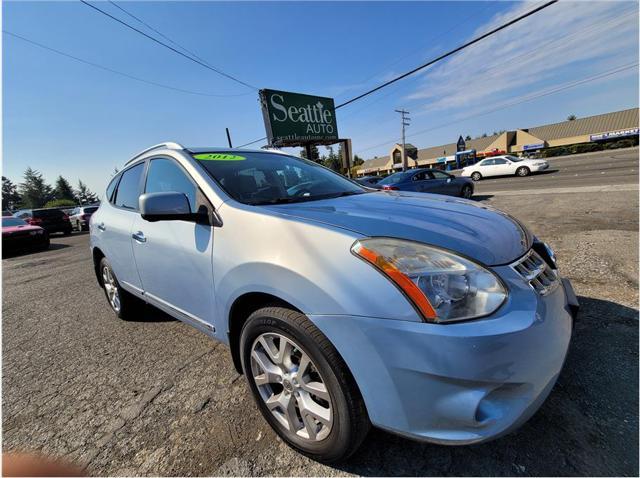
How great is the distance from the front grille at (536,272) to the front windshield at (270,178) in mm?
1301

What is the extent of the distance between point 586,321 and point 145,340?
3.90m

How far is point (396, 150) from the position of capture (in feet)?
241

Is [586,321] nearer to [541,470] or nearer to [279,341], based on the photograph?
[541,470]

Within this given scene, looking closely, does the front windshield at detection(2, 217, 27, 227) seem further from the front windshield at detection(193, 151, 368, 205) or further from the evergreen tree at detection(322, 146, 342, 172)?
the evergreen tree at detection(322, 146, 342, 172)

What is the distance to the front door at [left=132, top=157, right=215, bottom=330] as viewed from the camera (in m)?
2.01

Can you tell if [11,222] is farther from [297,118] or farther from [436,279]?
[436,279]

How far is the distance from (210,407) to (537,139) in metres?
69.2

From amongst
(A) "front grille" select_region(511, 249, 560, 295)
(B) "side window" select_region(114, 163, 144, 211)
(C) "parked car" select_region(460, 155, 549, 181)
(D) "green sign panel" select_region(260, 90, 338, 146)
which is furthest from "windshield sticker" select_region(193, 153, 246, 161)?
(C) "parked car" select_region(460, 155, 549, 181)

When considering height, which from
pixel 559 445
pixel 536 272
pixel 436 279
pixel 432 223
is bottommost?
pixel 559 445

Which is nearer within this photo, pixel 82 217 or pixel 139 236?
pixel 139 236

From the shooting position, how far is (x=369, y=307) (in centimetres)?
128

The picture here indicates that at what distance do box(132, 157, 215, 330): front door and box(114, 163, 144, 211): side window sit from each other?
269 millimetres

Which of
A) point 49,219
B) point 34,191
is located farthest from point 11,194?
point 49,219

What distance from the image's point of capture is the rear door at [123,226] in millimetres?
2922
